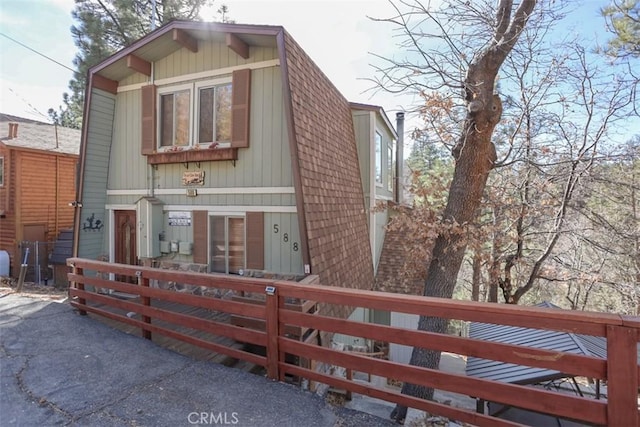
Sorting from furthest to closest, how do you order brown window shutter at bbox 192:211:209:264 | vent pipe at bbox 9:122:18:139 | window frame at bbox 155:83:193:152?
vent pipe at bbox 9:122:18:139 → window frame at bbox 155:83:193:152 → brown window shutter at bbox 192:211:209:264

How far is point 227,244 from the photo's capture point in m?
5.91

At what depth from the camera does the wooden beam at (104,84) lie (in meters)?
6.66

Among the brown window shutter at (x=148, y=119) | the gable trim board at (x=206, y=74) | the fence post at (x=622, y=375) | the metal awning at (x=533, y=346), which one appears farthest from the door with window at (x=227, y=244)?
the fence post at (x=622, y=375)

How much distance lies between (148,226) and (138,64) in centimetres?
320

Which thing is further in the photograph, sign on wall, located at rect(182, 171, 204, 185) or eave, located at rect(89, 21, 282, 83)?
sign on wall, located at rect(182, 171, 204, 185)

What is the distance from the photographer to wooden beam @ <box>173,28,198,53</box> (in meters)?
5.75

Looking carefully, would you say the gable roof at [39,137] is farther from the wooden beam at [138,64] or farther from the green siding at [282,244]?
the green siding at [282,244]

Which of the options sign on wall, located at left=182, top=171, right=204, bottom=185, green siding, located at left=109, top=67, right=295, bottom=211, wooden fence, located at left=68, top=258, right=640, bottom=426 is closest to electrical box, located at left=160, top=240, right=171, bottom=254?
green siding, located at left=109, top=67, right=295, bottom=211

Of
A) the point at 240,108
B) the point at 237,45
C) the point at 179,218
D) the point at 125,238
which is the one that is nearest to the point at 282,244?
the point at 179,218

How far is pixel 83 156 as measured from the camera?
21.9ft

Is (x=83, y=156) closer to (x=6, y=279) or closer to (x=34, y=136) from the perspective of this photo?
(x=6, y=279)

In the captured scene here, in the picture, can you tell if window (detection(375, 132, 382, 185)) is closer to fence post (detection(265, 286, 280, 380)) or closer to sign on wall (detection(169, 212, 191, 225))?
sign on wall (detection(169, 212, 191, 225))

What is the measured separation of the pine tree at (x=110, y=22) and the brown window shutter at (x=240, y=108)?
1070 cm

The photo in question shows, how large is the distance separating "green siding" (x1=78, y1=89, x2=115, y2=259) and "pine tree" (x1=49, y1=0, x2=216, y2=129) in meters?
8.61
